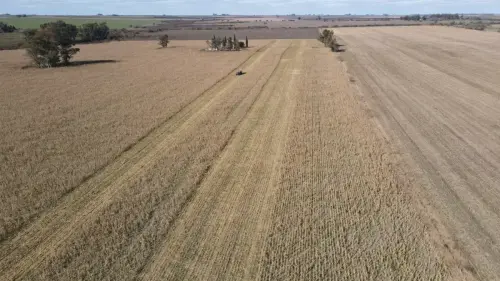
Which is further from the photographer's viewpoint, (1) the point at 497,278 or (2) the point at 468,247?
(2) the point at 468,247

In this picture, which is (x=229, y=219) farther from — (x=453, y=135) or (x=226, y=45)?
(x=226, y=45)

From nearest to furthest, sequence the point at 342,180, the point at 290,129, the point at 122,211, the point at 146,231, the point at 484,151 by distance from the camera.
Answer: the point at 146,231
the point at 122,211
the point at 342,180
the point at 484,151
the point at 290,129

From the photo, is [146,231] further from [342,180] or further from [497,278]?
[497,278]

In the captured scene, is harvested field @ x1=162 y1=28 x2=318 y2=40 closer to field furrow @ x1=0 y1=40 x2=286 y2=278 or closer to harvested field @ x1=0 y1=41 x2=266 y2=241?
harvested field @ x1=0 y1=41 x2=266 y2=241

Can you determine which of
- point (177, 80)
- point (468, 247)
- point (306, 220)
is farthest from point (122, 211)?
point (177, 80)

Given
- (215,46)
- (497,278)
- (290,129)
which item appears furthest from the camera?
(215,46)

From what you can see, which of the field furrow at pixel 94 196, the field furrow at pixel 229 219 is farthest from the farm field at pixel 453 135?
the field furrow at pixel 94 196

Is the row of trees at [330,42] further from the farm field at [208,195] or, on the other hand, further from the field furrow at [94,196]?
the field furrow at [94,196]
